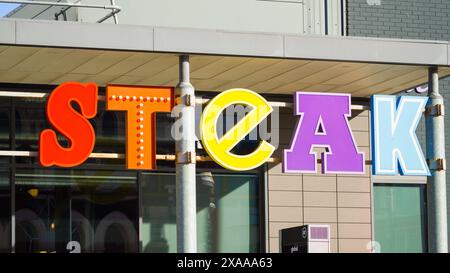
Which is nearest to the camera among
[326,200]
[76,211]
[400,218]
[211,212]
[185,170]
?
[185,170]

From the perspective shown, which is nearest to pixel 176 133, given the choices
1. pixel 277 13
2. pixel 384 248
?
pixel 277 13

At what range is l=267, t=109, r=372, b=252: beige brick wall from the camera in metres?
17.8

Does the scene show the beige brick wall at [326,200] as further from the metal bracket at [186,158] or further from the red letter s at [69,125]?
the red letter s at [69,125]

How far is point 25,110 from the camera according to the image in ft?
53.9

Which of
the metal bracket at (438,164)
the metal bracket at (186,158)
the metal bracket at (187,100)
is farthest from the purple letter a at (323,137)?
the metal bracket at (187,100)

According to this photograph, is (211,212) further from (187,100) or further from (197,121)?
(187,100)

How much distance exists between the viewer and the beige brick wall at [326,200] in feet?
58.4

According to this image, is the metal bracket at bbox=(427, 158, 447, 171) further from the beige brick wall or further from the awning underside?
the beige brick wall

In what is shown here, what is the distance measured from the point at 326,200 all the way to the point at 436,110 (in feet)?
10.7

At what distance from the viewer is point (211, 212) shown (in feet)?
57.5

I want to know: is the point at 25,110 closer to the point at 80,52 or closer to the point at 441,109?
the point at 80,52

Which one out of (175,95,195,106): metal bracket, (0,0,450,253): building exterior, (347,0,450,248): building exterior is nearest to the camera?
(0,0,450,253): building exterior

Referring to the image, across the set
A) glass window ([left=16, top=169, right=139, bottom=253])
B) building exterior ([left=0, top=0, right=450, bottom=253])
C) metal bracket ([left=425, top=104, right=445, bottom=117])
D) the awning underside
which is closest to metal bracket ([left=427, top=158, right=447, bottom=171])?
metal bracket ([left=425, top=104, right=445, bottom=117])

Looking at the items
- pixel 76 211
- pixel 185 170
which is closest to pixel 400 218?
pixel 185 170
